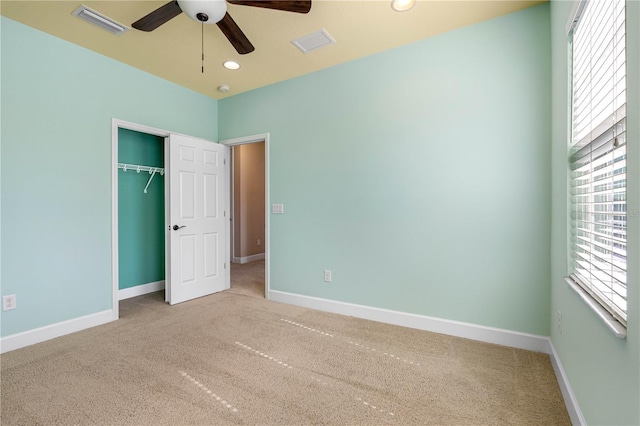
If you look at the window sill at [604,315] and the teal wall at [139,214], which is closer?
the window sill at [604,315]

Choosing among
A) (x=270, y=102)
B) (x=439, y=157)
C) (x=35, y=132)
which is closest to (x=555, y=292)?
(x=439, y=157)

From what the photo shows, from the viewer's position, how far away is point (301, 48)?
2893mm

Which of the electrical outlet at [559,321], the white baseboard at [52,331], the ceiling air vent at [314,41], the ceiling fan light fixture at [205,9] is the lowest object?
the white baseboard at [52,331]

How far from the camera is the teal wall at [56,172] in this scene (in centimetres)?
246

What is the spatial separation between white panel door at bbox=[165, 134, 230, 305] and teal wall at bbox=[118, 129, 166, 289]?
672 mm

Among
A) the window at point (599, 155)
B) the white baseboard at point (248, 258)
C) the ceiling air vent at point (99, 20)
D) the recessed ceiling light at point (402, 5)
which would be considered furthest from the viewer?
the white baseboard at point (248, 258)

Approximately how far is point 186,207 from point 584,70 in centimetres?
380

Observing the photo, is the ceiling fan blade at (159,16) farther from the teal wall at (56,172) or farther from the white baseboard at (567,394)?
→ the white baseboard at (567,394)

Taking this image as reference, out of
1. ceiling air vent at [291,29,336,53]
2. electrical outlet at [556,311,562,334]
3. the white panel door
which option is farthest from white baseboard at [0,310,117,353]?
electrical outlet at [556,311,562,334]

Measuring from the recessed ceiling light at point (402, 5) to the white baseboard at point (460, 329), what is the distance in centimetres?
264

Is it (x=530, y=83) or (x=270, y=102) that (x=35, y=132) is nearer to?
(x=270, y=102)

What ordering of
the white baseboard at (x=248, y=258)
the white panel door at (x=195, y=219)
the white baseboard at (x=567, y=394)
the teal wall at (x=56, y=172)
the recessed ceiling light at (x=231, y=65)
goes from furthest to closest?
the white baseboard at (x=248, y=258), the white panel door at (x=195, y=219), the recessed ceiling light at (x=231, y=65), the teal wall at (x=56, y=172), the white baseboard at (x=567, y=394)

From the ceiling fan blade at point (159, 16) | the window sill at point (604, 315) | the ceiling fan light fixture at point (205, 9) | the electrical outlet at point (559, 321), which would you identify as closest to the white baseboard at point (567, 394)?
the electrical outlet at point (559, 321)

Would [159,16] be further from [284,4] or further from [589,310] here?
[589,310]
